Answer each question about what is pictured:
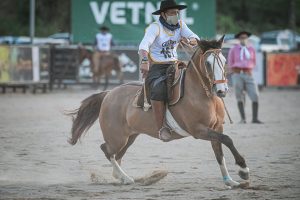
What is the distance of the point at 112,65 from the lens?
26453 millimetres

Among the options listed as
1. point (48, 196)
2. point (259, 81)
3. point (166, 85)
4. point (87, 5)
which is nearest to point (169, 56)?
point (166, 85)

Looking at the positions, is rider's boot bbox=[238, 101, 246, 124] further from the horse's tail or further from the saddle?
the saddle

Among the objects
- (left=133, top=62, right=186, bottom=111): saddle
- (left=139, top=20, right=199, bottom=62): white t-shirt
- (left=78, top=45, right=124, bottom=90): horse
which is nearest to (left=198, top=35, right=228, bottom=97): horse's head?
(left=133, top=62, right=186, bottom=111): saddle

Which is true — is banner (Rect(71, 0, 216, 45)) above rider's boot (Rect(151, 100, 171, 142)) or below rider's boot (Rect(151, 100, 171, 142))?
above

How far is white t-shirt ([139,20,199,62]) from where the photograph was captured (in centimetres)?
948

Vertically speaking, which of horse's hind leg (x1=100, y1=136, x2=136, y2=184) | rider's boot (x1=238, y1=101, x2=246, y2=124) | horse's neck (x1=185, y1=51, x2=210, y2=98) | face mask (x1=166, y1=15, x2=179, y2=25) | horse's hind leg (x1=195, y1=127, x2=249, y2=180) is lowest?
rider's boot (x1=238, y1=101, x2=246, y2=124)

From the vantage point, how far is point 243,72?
17203 millimetres

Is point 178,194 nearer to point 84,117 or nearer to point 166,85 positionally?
point 166,85

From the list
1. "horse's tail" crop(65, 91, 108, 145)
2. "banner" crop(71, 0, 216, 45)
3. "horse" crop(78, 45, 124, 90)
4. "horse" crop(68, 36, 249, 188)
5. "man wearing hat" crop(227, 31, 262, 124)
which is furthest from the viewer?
"banner" crop(71, 0, 216, 45)

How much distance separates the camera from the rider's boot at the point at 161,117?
9.45 m

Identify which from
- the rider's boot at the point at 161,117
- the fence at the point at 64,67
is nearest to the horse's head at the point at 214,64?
the rider's boot at the point at 161,117

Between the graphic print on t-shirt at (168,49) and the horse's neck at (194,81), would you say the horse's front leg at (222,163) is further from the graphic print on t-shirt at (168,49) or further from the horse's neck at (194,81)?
the graphic print on t-shirt at (168,49)

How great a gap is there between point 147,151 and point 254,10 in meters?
45.8

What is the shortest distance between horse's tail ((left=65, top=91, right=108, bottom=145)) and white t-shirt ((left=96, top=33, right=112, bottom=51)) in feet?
52.5
